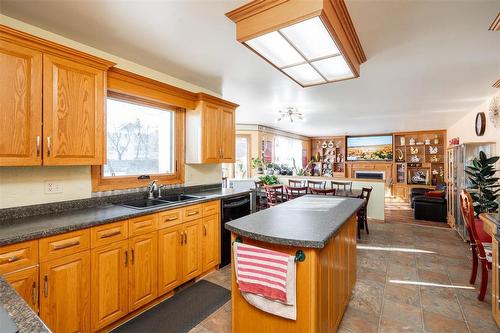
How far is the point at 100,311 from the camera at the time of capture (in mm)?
1856

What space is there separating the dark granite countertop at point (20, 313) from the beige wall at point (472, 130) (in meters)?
5.24

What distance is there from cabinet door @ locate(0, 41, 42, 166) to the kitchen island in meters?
1.53

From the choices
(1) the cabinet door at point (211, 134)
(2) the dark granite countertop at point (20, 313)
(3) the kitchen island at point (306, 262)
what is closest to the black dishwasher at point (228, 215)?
(1) the cabinet door at point (211, 134)

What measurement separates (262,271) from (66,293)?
136cm

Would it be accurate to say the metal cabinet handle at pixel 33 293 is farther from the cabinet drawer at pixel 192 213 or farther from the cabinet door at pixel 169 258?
the cabinet drawer at pixel 192 213

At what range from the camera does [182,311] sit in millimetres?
2242

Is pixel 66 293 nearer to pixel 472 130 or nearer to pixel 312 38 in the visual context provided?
pixel 312 38

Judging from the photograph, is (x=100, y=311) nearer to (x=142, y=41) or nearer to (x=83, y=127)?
(x=83, y=127)

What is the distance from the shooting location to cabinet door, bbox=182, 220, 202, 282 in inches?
101

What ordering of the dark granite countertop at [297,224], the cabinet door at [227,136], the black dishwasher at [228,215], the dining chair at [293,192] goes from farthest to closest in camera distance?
the dining chair at [293,192], the cabinet door at [227,136], the black dishwasher at [228,215], the dark granite countertop at [297,224]

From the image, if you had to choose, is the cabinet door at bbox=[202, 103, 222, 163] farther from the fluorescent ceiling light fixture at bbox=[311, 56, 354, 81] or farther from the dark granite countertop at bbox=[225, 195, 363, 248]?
the fluorescent ceiling light fixture at bbox=[311, 56, 354, 81]

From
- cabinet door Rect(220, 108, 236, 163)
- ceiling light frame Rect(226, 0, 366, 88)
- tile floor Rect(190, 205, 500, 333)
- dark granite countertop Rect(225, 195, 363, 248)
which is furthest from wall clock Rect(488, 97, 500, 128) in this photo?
cabinet door Rect(220, 108, 236, 163)

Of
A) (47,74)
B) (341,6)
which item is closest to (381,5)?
(341,6)

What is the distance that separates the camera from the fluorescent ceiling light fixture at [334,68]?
2.10 meters
